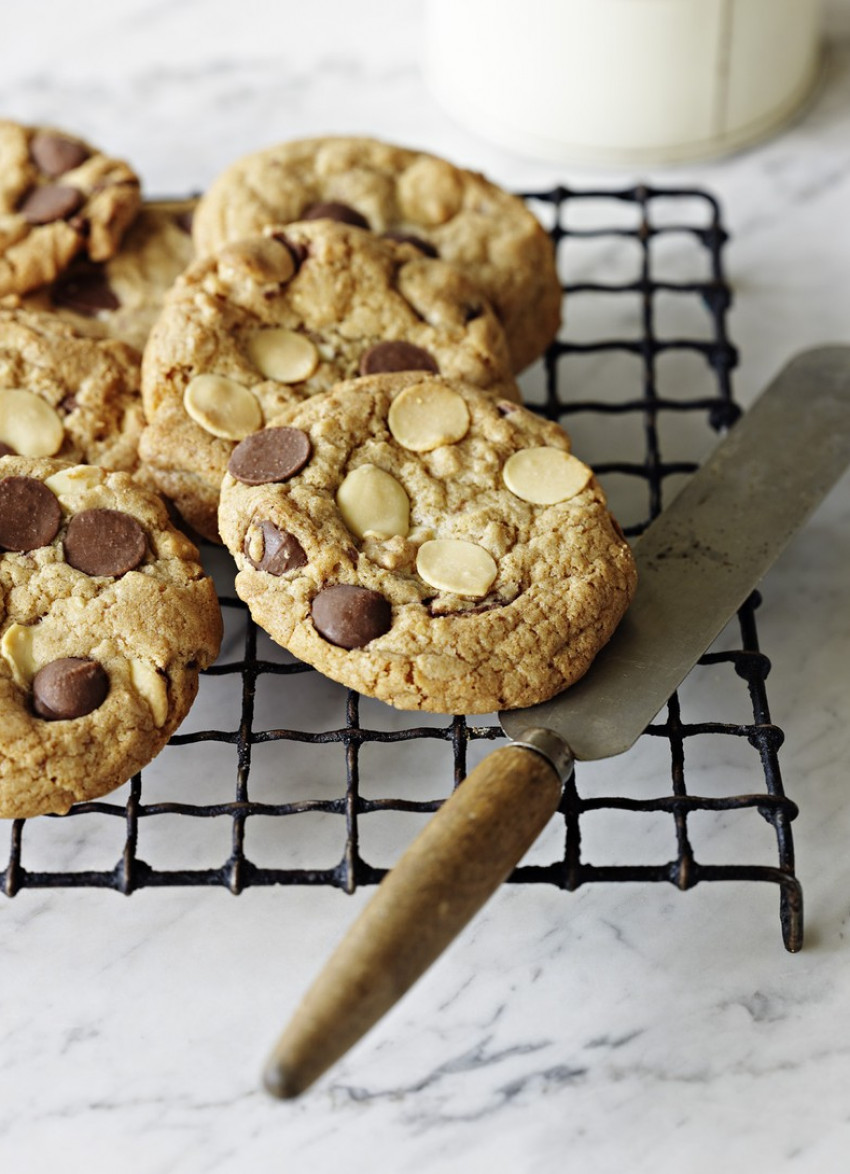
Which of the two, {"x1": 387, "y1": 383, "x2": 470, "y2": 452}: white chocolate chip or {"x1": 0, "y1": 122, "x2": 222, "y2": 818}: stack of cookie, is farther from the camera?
{"x1": 387, "y1": 383, "x2": 470, "y2": 452}: white chocolate chip

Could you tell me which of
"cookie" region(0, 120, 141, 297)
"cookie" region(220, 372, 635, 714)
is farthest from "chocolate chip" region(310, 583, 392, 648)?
"cookie" region(0, 120, 141, 297)

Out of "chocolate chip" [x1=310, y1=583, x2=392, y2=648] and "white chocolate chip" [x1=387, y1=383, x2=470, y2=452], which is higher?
"white chocolate chip" [x1=387, y1=383, x2=470, y2=452]

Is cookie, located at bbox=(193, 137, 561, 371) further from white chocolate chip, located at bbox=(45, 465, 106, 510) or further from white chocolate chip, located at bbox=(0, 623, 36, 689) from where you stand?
white chocolate chip, located at bbox=(0, 623, 36, 689)

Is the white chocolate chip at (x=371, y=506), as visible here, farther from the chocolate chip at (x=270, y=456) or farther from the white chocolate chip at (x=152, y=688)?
the white chocolate chip at (x=152, y=688)

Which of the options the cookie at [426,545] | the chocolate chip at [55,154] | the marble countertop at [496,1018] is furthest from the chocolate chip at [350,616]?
the chocolate chip at [55,154]

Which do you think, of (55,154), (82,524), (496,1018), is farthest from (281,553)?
(55,154)
